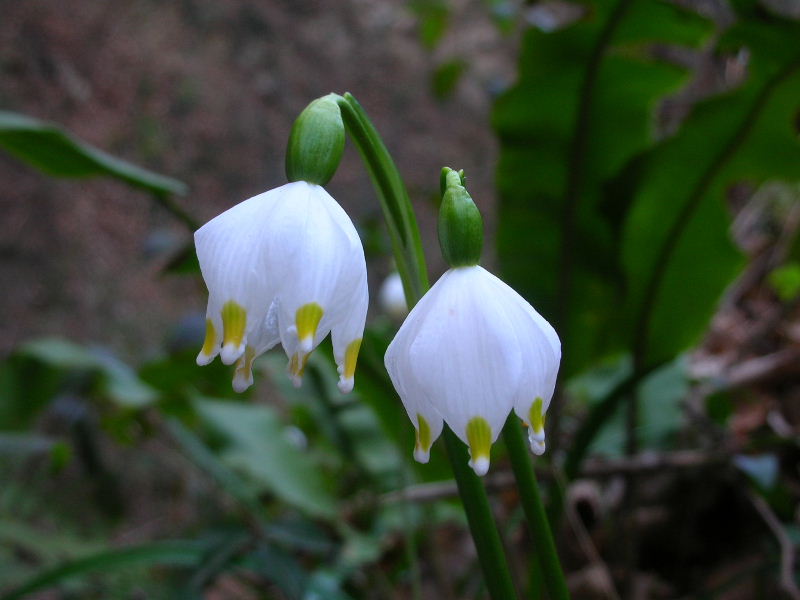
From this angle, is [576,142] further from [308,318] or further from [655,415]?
[308,318]

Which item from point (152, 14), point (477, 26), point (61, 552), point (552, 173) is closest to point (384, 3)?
point (477, 26)

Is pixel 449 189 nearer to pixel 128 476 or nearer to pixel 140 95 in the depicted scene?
pixel 128 476

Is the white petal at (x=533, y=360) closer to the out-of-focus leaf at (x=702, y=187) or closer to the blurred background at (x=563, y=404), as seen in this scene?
the blurred background at (x=563, y=404)

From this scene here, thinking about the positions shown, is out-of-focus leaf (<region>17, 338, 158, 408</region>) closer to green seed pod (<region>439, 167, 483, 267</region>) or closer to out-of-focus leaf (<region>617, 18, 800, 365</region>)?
out-of-focus leaf (<region>617, 18, 800, 365</region>)

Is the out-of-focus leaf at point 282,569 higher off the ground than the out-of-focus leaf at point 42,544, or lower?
higher

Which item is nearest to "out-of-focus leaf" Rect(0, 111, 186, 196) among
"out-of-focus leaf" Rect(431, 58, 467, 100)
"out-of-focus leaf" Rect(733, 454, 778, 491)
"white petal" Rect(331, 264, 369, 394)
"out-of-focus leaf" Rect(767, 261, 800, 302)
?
"white petal" Rect(331, 264, 369, 394)

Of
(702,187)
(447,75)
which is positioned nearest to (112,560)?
(702,187)

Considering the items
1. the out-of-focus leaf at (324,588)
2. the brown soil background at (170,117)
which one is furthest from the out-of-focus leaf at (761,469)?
the brown soil background at (170,117)
